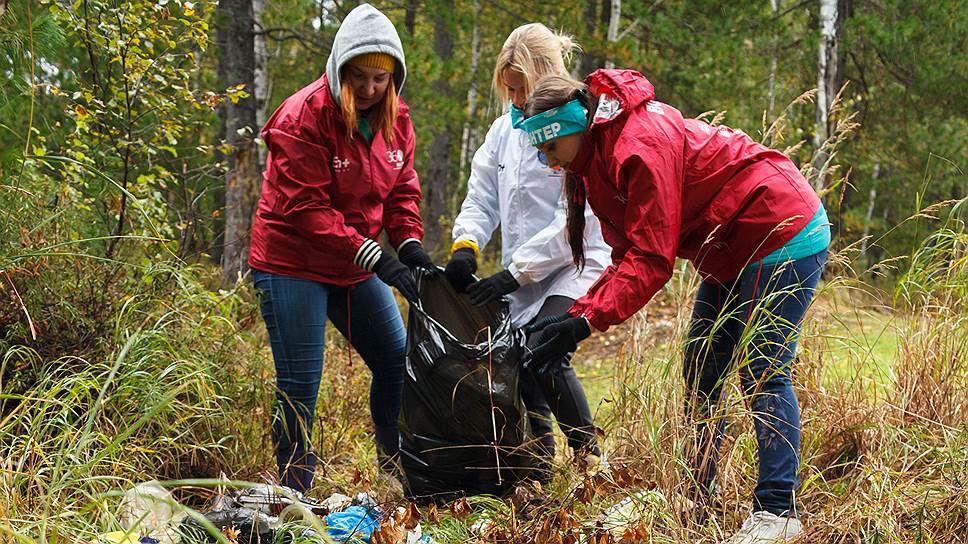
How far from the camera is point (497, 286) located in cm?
319

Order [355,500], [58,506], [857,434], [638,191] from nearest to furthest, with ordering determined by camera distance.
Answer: [58,506] → [638,191] → [355,500] → [857,434]

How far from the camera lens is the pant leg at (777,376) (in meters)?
2.55

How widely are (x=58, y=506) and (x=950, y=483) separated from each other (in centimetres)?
248

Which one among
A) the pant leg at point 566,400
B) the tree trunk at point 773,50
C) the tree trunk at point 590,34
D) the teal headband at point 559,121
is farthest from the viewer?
the tree trunk at point 590,34

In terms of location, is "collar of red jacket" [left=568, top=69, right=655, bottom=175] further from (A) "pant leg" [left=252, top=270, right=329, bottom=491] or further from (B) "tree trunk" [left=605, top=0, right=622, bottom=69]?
(B) "tree trunk" [left=605, top=0, right=622, bottom=69]

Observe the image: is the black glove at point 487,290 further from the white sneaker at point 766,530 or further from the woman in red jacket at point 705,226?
the white sneaker at point 766,530

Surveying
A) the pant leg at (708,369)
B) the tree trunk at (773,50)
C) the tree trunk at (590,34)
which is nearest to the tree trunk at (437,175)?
the tree trunk at (590,34)

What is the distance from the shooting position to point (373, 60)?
311cm

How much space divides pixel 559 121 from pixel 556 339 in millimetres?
652

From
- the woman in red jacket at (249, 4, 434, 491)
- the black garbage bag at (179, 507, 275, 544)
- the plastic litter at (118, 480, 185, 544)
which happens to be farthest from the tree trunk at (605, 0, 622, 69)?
the plastic litter at (118, 480, 185, 544)

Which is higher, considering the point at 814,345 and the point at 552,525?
the point at 814,345

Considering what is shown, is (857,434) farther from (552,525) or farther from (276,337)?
(276,337)

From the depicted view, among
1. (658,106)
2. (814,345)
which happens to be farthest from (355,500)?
(814,345)

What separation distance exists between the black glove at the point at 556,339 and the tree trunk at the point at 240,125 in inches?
157
